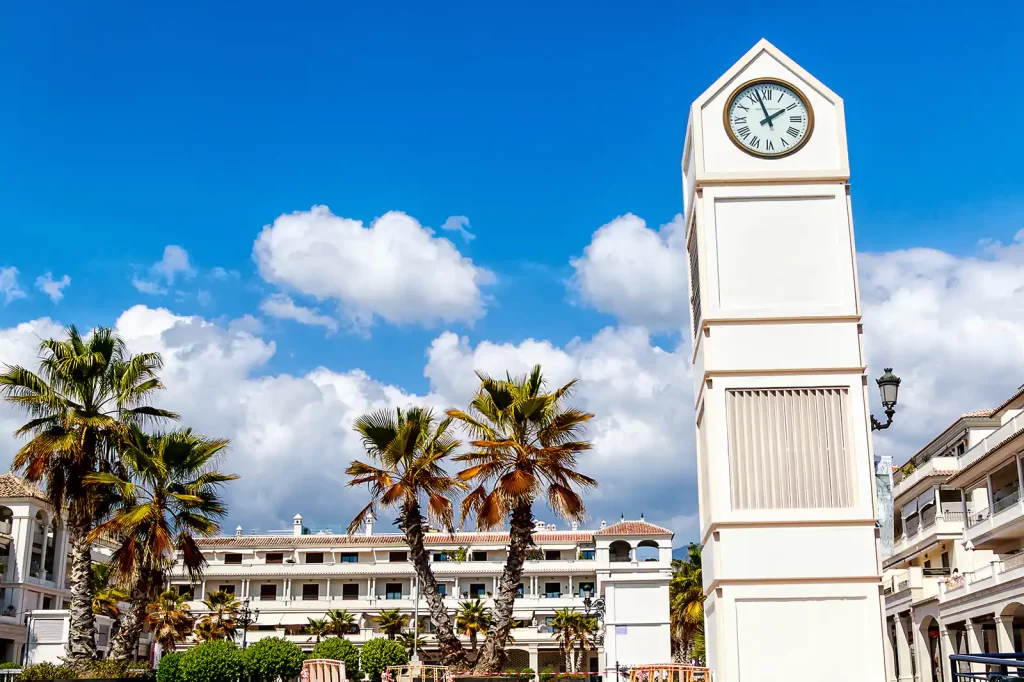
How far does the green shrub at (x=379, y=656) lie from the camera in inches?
1635

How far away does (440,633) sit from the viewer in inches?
1013

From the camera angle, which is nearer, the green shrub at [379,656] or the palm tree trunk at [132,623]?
the palm tree trunk at [132,623]

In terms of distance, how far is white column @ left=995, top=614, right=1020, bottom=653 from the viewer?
28.8m

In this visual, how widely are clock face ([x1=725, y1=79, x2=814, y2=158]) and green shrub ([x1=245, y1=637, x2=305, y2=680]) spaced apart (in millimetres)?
26076

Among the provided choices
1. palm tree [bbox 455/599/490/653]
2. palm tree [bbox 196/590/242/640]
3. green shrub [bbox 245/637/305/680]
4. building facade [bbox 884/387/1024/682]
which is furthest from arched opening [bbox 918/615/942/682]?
palm tree [bbox 196/590/242/640]

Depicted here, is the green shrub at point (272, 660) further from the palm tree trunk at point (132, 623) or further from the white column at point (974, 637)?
the white column at point (974, 637)

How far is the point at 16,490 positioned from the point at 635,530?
3377 centimetres

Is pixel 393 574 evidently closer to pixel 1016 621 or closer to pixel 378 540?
pixel 378 540

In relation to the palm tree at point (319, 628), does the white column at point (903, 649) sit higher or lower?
lower

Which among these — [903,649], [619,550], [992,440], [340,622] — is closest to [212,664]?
[992,440]

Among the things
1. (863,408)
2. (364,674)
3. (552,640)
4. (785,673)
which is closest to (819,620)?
(785,673)

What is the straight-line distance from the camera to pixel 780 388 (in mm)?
13258

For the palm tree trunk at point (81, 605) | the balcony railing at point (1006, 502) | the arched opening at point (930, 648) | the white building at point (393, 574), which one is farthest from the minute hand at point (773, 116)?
the white building at point (393, 574)

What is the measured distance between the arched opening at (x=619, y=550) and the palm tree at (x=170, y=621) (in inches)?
937
